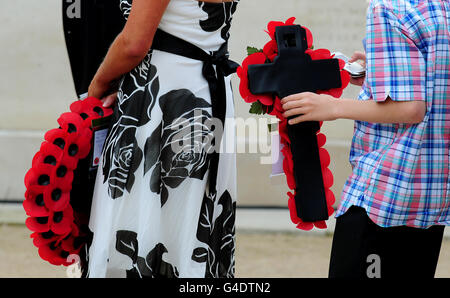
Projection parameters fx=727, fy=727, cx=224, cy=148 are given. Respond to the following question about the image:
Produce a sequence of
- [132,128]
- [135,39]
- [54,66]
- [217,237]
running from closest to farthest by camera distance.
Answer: [135,39]
[132,128]
[217,237]
[54,66]

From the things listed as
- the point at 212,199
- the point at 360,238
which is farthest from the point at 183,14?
the point at 360,238

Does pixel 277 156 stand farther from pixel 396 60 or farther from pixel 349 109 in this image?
pixel 396 60

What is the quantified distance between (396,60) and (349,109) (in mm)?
199

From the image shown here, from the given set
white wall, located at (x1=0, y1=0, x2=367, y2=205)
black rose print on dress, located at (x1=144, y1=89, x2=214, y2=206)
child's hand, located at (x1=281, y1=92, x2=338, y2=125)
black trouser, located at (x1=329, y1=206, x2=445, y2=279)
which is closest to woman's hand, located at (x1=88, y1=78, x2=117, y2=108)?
black rose print on dress, located at (x1=144, y1=89, x2=214, y2=206)

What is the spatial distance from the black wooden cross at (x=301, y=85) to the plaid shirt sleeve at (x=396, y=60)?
0.30 meters

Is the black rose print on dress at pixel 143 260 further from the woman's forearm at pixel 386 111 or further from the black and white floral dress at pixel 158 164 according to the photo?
the woman's forearm at pixel 386 111

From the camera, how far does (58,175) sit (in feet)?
8.39

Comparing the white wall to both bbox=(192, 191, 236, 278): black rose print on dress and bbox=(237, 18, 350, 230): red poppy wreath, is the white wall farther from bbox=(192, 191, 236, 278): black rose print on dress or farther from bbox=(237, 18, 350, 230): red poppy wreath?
bbox=(237, 18, 350, 230): red poppy wreath

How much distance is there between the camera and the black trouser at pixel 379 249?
214 centimetres

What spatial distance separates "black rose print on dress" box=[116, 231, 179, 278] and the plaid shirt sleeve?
1.01 metres

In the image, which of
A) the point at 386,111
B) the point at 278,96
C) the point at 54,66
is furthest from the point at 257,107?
the point at 54,66

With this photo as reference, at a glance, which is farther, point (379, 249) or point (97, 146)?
point (97, 146)

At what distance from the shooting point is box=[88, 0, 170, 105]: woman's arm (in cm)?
234
